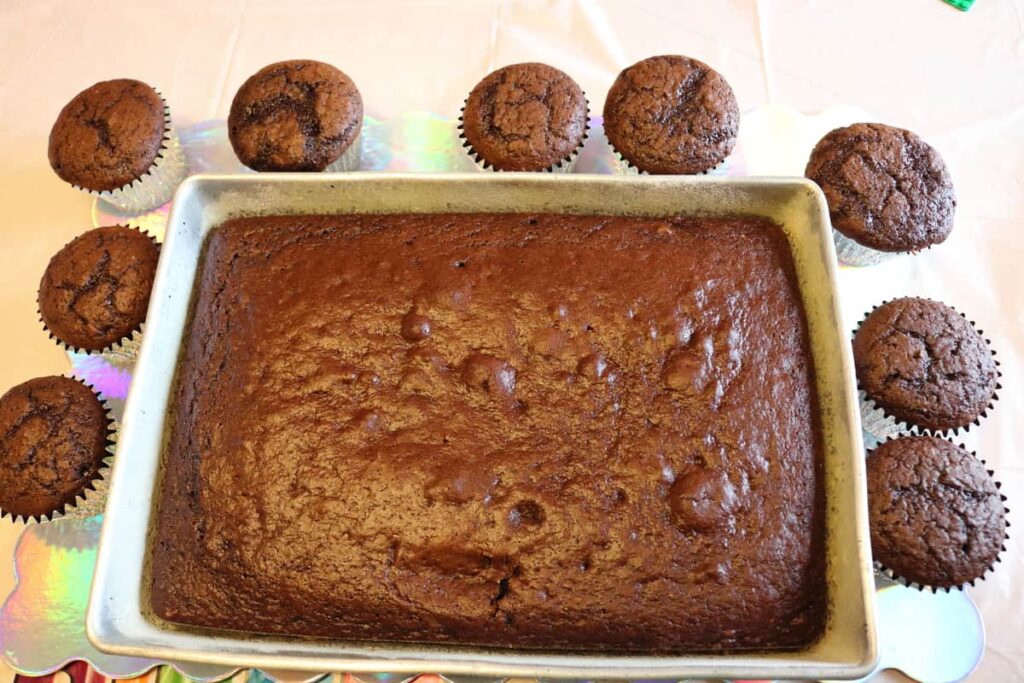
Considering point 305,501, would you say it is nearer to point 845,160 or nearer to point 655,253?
point 655,253

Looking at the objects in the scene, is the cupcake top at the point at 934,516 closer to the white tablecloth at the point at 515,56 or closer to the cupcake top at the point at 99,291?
the white tablecloth at the point at 515,56

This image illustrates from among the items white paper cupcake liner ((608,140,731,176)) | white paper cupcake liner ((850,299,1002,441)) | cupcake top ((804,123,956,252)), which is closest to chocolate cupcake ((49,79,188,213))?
white paper cupcake liner ((608,140,731,176))

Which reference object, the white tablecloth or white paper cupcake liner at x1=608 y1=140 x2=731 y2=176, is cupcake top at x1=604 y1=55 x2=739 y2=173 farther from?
the white tablecloth

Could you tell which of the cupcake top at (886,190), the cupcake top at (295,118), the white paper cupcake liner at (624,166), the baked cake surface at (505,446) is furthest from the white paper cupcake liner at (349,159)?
the cupcake top at (886,190)

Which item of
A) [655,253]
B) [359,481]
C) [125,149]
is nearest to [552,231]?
[655,253]

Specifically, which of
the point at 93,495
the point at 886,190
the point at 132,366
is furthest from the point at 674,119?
the point at 93,495

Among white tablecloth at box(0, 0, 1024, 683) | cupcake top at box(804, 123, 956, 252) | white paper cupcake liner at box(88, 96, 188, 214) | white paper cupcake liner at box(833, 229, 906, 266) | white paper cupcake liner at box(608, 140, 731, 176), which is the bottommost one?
white paper cupcake liner at box(833, 229, 906, 266)
